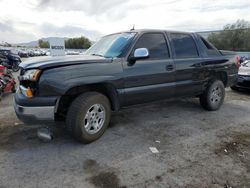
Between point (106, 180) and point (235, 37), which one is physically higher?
point (235, 37)

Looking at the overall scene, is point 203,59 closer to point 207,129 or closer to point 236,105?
point 207,129

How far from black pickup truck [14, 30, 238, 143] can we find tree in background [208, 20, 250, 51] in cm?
4632

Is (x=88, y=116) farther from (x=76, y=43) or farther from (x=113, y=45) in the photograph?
(x=76, y=43)

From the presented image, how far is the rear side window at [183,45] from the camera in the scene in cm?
456

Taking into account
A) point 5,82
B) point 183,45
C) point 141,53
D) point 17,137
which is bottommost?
point 17,137

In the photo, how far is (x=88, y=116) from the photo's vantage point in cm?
348

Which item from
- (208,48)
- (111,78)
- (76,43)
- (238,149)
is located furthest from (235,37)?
(111,78)

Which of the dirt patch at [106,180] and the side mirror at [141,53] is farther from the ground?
the side mirror at [141,53]

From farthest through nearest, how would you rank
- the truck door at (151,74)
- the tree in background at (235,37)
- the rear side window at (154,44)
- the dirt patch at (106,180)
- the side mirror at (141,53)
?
1. the tree in background at (235,37)
2. the rear side window at (154,44)
3. the truck door at (151,74)
4. the side mirror at (141,53)
5. the dirt patch at (106,180)

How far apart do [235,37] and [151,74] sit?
48604mm

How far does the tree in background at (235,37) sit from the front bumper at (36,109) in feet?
161

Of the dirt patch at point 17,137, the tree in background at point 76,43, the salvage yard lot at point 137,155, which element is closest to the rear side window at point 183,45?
the salvage yard lot at point 137,155

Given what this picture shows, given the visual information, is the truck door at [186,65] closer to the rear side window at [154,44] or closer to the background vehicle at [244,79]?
the rear side window at [154,44]

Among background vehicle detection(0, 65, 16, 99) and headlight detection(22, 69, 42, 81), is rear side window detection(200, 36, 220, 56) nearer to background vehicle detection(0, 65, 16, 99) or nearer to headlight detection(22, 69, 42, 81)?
headlight detection(22, 69, 42, 81)
